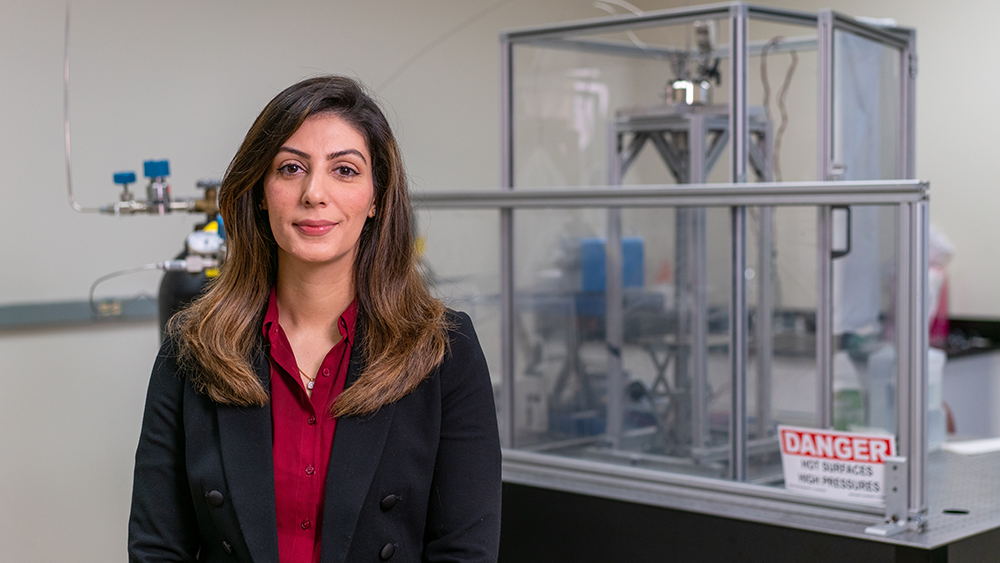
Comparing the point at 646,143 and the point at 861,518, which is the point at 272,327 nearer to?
the point at 861,518

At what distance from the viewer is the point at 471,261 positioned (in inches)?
95.3

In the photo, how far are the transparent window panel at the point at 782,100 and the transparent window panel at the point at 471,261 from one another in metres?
0.63

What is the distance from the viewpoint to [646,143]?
93.5 inches

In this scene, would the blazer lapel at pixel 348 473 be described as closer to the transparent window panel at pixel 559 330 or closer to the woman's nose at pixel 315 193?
the woman's nose at pixel 315 193

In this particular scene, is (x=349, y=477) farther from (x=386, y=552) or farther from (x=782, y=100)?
(x=782, y=100)

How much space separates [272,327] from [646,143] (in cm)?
143

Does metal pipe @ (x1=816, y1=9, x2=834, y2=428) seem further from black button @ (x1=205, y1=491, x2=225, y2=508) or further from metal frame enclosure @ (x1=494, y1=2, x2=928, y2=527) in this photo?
black button @ (x1=205, y1=491, x2=225, y2=508)

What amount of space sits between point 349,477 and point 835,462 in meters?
1.09

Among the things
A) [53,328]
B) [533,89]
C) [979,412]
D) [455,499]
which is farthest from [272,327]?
[979,412]

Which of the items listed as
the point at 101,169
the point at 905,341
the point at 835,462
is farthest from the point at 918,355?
the point at 101,169

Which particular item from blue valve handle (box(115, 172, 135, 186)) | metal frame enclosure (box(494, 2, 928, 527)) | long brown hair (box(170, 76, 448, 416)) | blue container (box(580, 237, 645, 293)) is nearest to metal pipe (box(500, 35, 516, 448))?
metal frame enclosure (box(494, 2, 928, 527))

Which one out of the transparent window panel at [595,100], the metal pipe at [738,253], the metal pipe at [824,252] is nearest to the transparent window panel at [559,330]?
the transparent window panel at [595,100]

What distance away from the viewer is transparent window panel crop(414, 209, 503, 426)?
2.35 metres

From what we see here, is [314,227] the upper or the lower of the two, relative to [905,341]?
upper
